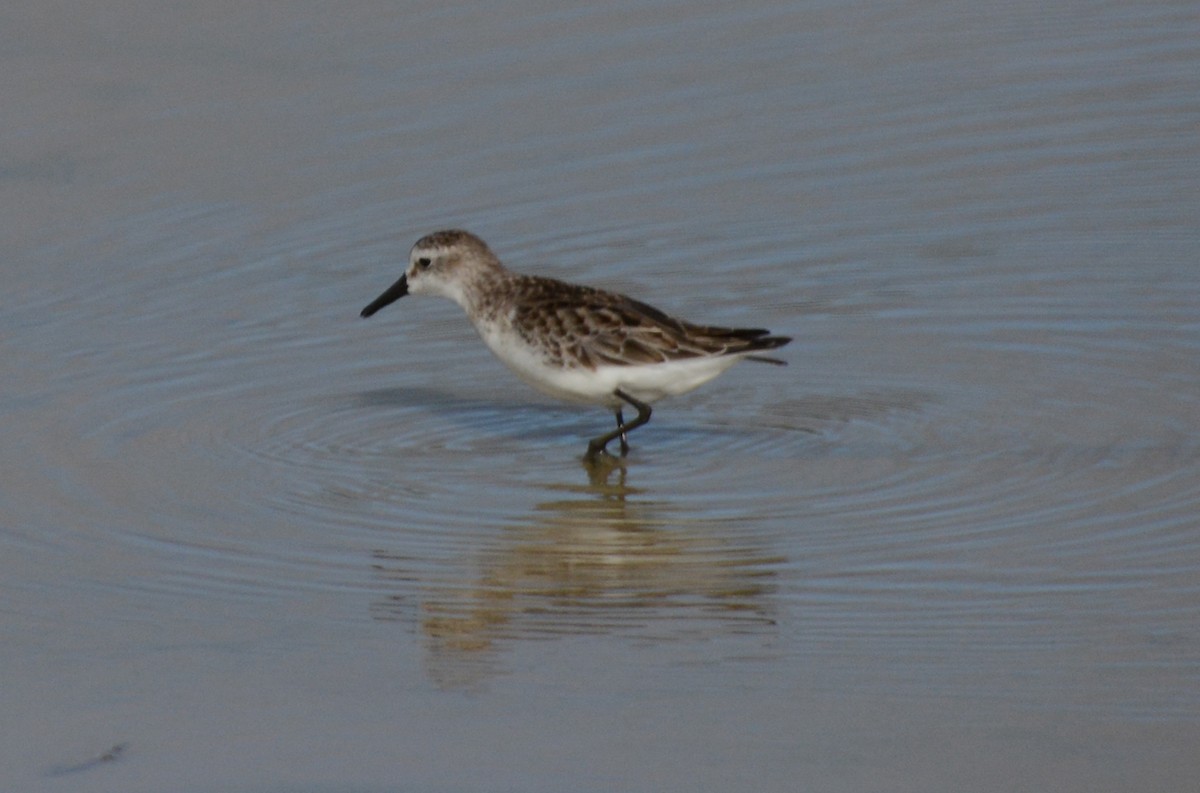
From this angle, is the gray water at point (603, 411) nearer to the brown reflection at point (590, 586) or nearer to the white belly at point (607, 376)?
the brown reflection at point (590, 586)

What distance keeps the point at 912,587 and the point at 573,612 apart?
0.99 m

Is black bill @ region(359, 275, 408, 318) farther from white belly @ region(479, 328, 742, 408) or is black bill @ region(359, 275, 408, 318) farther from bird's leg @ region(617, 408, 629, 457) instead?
bird's leg @ region(617, 408, 629, 457)

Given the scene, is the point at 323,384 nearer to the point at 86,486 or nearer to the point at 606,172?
the point at 86,486

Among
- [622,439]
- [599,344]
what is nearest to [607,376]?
[599,344]

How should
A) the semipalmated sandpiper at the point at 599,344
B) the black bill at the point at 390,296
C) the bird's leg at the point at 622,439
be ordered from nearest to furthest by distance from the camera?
the semipalmated sandpiper at the point at 599,344, the bird's leg at the point at 622,439, the black bill at the point at 390,296

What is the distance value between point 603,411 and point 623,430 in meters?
0.90

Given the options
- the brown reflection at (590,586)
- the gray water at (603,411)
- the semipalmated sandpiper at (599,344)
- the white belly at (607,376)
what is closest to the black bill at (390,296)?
the gray water at (603,411)

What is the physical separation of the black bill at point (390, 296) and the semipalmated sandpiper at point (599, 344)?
0.43 m

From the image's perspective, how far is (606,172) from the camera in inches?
420

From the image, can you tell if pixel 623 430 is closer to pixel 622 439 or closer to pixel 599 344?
pixel 622 439

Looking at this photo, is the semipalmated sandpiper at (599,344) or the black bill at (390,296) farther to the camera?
the black bill at (390,296)

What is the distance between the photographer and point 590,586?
6.44 metres

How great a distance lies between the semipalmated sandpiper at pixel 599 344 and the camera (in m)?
8.00

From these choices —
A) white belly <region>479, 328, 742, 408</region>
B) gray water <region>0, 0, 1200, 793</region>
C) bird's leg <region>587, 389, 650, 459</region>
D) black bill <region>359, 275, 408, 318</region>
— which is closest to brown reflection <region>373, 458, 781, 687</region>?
gray water <region>0, 0, 1200, 793</region>
